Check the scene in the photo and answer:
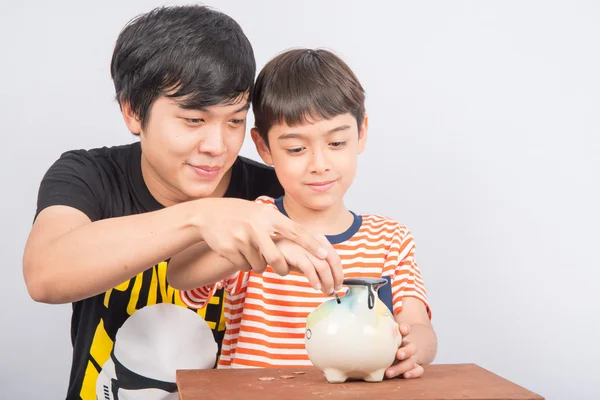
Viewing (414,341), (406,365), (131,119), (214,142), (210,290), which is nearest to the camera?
(406,365)

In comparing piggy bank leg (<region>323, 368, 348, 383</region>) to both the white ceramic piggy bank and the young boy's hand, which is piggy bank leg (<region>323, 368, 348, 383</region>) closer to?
the white ceramic piggy bank

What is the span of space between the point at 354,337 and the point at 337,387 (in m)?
0.08

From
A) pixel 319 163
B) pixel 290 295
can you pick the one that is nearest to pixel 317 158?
pixel 319 163

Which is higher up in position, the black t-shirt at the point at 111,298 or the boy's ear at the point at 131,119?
the boy's ear at the point at 131,119

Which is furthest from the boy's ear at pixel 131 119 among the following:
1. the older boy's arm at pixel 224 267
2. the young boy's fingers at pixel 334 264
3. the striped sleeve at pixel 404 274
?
the young boy's fingers at pixel 334 264

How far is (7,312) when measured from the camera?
2.62m

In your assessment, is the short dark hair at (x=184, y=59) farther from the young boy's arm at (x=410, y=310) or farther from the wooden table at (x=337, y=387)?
the wooden table at (x=337, y=387)

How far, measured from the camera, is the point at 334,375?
1.29 m

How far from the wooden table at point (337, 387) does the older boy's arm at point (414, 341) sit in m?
0.02

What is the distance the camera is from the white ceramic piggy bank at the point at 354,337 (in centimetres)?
128

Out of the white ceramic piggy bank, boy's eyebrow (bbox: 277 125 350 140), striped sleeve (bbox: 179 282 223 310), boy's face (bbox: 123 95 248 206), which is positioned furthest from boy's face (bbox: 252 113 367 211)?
the white ceramic piggy bank

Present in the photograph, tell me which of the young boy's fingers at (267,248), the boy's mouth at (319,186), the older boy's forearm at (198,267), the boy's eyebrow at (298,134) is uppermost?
the boy's eyebrow at (298,134)

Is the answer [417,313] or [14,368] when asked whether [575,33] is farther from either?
[14,368]

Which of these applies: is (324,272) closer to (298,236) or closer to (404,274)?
(298,236)
